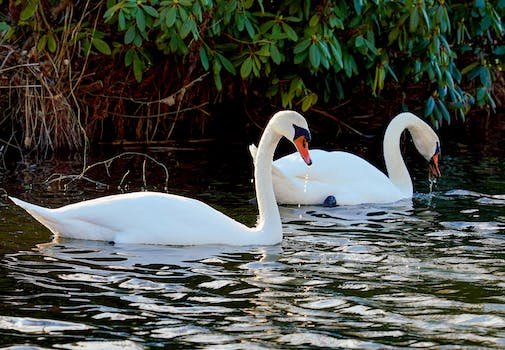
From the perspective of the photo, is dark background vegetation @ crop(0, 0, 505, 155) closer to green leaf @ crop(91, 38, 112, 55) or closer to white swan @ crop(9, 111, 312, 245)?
green leaf @ crop(91, 38, 112, 55)

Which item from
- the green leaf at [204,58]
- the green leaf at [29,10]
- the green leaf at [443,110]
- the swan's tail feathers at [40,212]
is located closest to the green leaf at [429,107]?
the green leaf at [443,110]

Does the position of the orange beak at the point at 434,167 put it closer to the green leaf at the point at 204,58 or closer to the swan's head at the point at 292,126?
the green leaf at the point at 204,58

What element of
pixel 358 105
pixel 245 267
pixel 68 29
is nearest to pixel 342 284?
pixel 245 267

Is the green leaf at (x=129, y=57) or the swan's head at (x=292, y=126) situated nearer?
the swan's head at (x=292, y=126)

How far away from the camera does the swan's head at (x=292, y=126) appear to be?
8.68 metres

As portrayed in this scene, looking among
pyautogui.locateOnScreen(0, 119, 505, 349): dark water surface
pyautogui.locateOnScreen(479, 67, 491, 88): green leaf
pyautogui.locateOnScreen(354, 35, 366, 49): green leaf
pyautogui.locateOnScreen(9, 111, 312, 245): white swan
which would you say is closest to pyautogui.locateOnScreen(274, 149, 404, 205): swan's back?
pyautogui.locateOnScreen(0, 119, 505, 349): dark water surface

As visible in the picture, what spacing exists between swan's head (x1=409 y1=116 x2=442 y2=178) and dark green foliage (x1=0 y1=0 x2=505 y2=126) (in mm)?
1028

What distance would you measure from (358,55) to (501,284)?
6905 millimetres

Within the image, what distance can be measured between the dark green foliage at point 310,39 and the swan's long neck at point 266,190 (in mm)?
2620

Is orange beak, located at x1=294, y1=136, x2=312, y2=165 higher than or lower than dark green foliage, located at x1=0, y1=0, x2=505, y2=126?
lower

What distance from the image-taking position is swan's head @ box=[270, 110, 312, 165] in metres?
8.68

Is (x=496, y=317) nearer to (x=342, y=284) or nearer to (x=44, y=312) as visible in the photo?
(x=342, y=284)

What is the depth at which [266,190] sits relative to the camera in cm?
872

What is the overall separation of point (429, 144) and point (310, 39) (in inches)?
61.5
